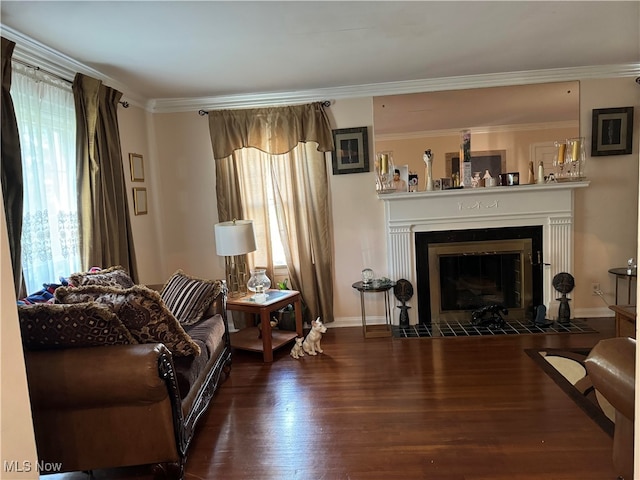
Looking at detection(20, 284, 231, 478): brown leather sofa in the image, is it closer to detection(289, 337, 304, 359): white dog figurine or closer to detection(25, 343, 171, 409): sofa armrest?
detection(25, 343, 171, 409): sofa armrest

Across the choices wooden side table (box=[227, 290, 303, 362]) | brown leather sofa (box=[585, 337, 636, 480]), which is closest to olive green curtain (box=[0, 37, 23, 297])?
wooden side table (box=[227, 290, 303, 362])

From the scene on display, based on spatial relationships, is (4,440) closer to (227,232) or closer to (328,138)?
(227,232)

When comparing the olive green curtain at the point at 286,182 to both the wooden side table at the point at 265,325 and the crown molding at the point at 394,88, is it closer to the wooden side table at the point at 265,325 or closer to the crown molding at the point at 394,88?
the crown molding at the point at 394,88

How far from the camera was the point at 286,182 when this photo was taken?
4094mm

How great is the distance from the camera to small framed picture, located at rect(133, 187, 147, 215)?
3.80 metres

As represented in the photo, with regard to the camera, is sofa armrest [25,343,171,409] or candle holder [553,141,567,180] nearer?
sofa armrest [25,343,171,409]

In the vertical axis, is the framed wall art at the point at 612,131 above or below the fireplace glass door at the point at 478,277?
above

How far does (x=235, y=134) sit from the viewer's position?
404cm

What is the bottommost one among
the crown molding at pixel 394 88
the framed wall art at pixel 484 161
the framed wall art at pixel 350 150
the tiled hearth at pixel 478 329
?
the tiled hearth at pixel 478 329

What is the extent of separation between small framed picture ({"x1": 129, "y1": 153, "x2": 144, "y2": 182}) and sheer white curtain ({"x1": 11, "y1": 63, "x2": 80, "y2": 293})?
0.78 meters

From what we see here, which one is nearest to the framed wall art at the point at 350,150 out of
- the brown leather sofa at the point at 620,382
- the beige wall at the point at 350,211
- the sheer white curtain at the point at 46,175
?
the beige wall at the point at 350,211

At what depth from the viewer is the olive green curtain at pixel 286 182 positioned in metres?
4.02

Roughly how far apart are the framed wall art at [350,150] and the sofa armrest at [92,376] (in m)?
2.75

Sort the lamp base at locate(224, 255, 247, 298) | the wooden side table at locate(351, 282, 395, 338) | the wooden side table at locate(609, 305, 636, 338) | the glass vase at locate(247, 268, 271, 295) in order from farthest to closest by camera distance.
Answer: the lamp base at locate(224, 255, 247, 298), the wooden side table at locate(351, 282, 395, 338), the glass vase at locate(247, 268, 271, 295), the wooden side table at locate(609, 305, 636, 338)
